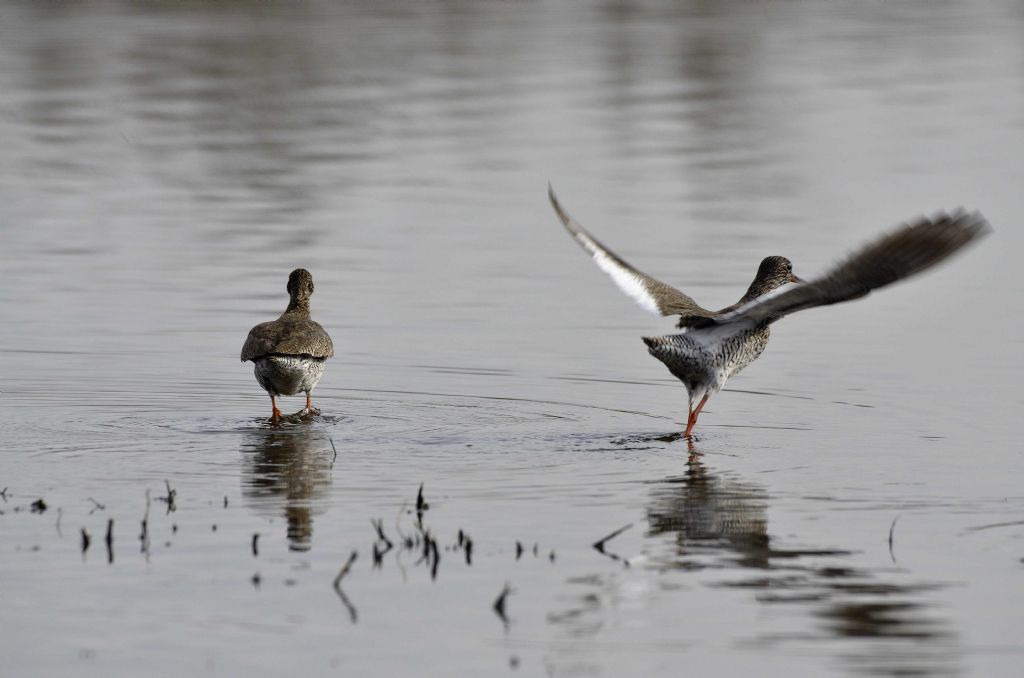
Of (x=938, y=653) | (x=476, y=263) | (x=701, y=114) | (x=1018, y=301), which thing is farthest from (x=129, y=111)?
(x=938, y=653)

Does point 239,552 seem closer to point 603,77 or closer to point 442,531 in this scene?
point 442,531

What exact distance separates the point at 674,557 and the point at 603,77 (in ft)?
88.1

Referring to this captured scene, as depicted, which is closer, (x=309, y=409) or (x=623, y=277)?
(x=623, y=277)

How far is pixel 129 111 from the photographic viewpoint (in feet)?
102

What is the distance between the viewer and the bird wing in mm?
12711

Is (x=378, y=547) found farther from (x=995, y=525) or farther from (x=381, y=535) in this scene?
(x=995, y=525)

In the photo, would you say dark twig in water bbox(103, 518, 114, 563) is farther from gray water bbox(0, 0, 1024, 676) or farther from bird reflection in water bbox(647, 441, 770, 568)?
bird reflection in water bbox(647, 441, 770, 568)

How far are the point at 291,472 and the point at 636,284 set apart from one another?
2657 mm

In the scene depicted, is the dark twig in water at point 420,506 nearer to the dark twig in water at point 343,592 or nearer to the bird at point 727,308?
the dark twig in water at point 343,592

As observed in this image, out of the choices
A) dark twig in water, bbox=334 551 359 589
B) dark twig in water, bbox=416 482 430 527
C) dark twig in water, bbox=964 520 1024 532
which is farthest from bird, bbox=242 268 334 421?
dark twig in water, bbox=964 520 1024 532

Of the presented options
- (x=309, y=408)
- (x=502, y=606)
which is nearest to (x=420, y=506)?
(x=502, y=606)

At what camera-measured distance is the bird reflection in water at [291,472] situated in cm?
934

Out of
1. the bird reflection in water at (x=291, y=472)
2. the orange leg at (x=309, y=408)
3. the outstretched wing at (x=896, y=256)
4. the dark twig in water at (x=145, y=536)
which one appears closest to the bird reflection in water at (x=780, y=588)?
the outstretched wing at (x=896, y=256)

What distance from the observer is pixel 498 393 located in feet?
42.9
